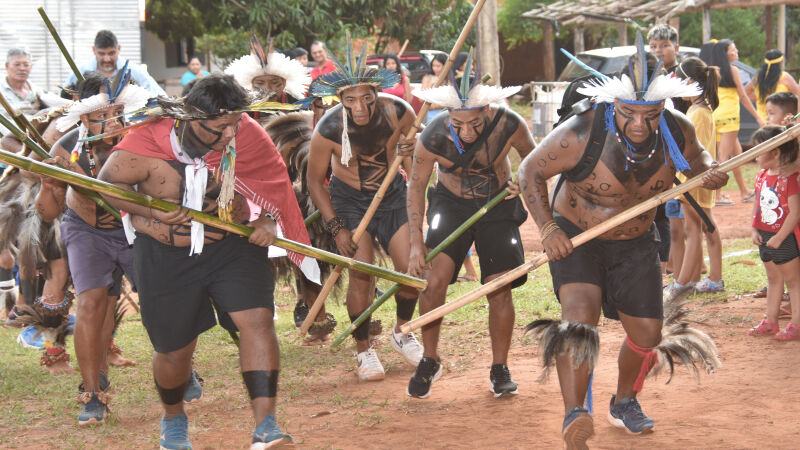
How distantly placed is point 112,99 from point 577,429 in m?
3.31

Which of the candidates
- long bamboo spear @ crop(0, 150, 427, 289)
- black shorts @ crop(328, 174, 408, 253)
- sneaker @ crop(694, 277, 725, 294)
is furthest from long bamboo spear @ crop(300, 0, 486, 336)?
sneaker @ crop(694, 277, 725, 294)

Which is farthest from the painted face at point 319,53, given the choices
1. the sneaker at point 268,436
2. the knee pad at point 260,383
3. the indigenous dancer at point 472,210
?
the sneaker at point 268,436

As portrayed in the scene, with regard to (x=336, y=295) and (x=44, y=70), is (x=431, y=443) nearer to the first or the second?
(x=336, y=295)

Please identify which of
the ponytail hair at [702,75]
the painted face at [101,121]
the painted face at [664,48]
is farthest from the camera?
the painted face at [664,48]

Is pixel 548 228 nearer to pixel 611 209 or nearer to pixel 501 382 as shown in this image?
pixel 611 209

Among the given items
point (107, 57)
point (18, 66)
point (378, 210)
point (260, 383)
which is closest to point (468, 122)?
point (378, 210)

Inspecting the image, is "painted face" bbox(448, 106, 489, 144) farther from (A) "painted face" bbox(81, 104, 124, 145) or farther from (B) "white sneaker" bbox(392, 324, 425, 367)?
(A) "painted face" bbox(81, 104, 124, 145)

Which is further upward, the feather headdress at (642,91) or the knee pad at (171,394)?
the feather headdress at (642,91)

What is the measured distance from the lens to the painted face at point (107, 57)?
8.09m

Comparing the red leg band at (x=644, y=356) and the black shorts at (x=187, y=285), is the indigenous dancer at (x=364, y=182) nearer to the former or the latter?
the black shorts at (x=187, y=285)

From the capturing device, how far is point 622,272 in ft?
15.4

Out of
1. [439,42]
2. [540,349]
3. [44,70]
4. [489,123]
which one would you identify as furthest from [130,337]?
[439,42]

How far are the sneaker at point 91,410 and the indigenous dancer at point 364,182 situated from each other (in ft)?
5.60

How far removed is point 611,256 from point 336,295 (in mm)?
3257
